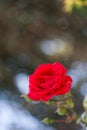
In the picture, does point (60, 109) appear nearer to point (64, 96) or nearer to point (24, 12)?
point (64, 96)

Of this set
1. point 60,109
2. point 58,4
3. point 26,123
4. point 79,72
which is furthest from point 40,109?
point 58,4

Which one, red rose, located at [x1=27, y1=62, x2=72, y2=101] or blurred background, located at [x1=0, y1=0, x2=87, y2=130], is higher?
blurred background, located at [x1=0, y1=0, x2=87, y2=130]

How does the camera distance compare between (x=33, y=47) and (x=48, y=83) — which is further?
(x=33, y=47)

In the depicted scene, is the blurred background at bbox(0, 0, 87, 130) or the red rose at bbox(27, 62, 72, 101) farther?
the blurred background at bbox(0, 0, 87, 130)

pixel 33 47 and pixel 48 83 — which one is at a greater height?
pixel 33 47

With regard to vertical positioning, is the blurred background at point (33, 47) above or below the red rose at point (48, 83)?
above
